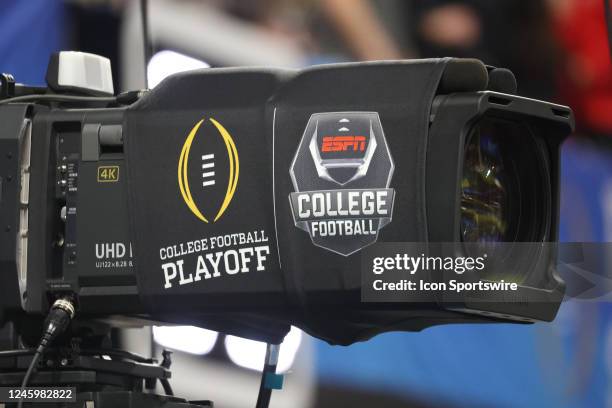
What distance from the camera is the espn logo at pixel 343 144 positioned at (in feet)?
4.74

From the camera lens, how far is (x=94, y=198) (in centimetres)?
158

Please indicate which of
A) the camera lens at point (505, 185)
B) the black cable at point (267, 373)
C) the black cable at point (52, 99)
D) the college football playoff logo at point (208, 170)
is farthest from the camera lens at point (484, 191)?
the black cable at point (52, 99)

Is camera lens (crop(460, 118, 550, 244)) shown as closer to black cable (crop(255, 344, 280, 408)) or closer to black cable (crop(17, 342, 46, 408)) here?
black cable (crop(255, 344, 280, 408))

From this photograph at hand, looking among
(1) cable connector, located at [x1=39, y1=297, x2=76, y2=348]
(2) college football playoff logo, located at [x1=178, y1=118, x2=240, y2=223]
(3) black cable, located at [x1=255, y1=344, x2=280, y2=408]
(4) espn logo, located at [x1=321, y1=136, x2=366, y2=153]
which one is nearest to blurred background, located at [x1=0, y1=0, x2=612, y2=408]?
(3) black cable, located at [x1=255, y1=344, x2=280, y2=408]

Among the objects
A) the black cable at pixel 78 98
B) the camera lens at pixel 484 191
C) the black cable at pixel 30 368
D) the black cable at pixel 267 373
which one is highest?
the black cable at pixel 78 98

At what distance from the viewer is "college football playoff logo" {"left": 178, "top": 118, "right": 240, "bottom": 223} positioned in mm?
1507

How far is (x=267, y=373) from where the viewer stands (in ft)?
5.69

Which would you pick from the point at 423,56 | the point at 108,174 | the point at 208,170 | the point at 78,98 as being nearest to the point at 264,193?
the point at 208,170

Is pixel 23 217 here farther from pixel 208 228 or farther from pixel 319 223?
pixel 319 223

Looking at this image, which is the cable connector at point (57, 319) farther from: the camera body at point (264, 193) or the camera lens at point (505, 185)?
the camera lens at point (505, 185)

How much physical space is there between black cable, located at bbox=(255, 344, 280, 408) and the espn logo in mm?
405

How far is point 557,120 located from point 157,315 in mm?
554

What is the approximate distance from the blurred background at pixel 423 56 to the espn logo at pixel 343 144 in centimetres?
111

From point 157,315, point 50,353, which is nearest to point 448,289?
point 157,315
